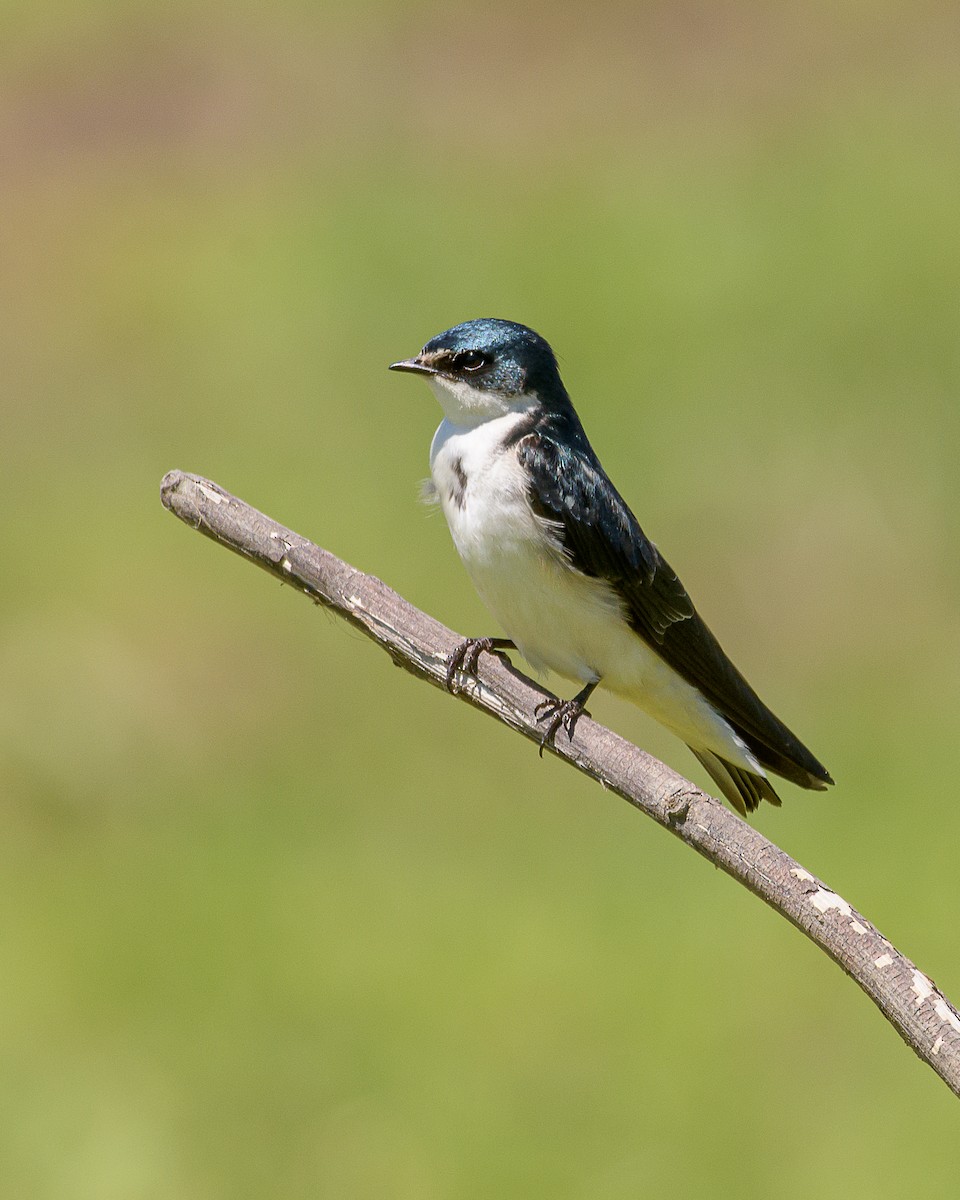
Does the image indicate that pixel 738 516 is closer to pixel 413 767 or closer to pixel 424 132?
pixel 413 767

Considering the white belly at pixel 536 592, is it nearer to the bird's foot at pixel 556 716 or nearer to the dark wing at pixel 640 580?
the dark wing at pixel 640 580

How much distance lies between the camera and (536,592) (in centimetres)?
437

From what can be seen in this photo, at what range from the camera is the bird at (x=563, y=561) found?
4.35 meters

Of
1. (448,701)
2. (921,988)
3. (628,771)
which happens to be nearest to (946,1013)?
(921,988)

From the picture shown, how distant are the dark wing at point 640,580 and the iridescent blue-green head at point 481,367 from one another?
14 cm

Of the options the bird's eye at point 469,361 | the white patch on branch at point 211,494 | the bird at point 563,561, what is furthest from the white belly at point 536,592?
the white patch on branch at point 211,494

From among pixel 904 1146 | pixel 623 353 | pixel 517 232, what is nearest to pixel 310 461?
pixel 623 353

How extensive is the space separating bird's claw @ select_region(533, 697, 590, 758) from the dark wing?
1.77 ft

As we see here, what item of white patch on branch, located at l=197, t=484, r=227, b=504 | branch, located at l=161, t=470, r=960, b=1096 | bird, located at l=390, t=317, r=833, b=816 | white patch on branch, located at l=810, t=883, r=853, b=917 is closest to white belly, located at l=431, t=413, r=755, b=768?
bird, located at l=390, t=317, r=833, b=816

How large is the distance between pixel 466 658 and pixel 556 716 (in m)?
0.21

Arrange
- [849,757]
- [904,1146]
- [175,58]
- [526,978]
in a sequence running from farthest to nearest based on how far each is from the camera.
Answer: [175,58]
[849,757]
[526,978]
[904,1146]

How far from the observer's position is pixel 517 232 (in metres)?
12.0

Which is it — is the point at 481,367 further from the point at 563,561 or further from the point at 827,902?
the point at 827,902

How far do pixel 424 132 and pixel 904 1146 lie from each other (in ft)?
28.5
